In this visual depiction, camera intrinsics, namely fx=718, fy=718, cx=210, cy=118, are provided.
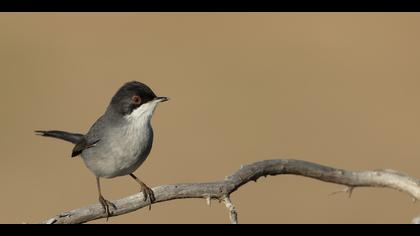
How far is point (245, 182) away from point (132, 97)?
177 cm

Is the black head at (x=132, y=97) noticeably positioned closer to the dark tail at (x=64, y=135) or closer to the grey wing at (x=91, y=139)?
the grey wing at (x=91, y=139)

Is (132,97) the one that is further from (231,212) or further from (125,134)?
(231,212)

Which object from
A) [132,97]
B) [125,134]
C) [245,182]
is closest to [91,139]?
[125,134]

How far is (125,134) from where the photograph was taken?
A: 20.4 feet

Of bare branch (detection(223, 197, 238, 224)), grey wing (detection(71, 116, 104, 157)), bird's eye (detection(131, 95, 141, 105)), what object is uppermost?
bird's eye (detection(131, 95, 141, 105))

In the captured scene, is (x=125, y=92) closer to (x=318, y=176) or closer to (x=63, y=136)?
(x=63, y=136)

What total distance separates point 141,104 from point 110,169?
0.62 metres

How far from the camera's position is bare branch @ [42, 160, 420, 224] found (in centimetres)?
475

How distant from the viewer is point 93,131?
6629 mm

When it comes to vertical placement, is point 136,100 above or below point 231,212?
above

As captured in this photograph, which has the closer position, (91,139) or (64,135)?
(91,139)

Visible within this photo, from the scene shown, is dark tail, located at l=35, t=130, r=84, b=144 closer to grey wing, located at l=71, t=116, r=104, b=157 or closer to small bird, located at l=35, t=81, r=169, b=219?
grey wing, located at l=71, t=116, r=104, b=157

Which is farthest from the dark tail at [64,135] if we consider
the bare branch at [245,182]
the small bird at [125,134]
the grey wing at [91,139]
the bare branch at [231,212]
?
the bare branch at [231,212]

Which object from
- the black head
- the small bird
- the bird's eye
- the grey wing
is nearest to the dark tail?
the grey wing
